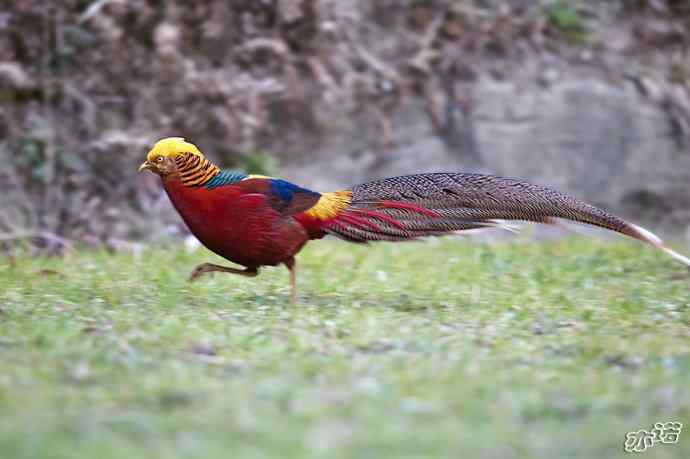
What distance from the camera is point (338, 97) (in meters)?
10.7

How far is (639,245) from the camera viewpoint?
8992 mm

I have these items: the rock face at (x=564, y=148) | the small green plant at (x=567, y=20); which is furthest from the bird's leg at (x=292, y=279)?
the small green plant at (x=567, y=20)

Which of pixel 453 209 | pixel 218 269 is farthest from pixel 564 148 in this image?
pixel 218 269

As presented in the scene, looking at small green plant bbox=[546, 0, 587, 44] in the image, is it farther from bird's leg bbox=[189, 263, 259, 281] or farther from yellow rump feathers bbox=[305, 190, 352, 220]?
bird's leg bbox=[189, 263, 259, 281]

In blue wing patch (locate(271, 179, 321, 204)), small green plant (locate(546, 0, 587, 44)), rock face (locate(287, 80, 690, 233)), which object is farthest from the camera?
small green plant (locate(546, 0, 587, 44))

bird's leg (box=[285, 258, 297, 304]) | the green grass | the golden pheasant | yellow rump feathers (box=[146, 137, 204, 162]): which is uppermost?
yellow rump feathers (box=[146, 137, 204, 162])

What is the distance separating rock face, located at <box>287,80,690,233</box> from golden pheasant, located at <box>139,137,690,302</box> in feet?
16.2

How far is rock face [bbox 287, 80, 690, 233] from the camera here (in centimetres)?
1078

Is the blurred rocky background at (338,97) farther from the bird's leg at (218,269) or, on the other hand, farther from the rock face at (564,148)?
the bird's leg at (218,269)

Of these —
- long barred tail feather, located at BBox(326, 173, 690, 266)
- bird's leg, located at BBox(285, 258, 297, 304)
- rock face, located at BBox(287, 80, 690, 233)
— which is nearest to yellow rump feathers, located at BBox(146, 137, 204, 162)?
bird's leg, located at BBox(285, 258, 297, 304)

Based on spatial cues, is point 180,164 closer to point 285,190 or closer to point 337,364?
point 285,190

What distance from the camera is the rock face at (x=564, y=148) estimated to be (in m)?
10.8

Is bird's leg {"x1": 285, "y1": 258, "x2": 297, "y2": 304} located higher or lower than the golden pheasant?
lower

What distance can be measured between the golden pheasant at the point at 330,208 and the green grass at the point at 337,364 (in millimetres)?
400
